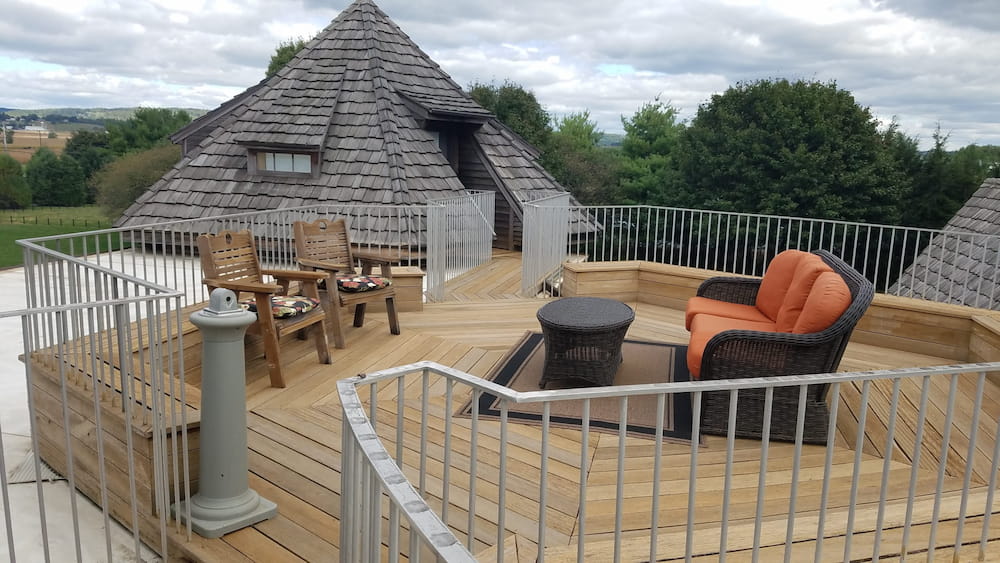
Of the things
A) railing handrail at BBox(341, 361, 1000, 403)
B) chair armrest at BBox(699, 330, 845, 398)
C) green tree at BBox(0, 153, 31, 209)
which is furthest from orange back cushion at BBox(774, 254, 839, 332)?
green tree at BBox(0, 153, 31, 209)

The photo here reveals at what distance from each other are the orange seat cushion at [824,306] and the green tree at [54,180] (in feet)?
175

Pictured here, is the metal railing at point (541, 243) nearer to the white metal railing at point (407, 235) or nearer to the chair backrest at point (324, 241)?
the white metal railing at point (407, 235)

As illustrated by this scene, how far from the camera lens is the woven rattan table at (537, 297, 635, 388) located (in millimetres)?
4773

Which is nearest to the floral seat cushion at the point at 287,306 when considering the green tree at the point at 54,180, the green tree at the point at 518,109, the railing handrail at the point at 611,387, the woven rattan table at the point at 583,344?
the woven rattan table at the point at 583,344

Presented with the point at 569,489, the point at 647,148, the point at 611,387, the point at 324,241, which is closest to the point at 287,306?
the point at 324,241

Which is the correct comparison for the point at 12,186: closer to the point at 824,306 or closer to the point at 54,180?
the point at 54,180

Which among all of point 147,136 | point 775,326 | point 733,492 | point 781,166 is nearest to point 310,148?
point 775,326

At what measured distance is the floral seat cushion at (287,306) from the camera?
4934 millimetres

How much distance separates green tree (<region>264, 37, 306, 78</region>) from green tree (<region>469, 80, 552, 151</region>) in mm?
10697

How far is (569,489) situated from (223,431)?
5.52ft

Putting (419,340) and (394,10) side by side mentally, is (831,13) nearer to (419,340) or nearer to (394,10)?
(394,10)

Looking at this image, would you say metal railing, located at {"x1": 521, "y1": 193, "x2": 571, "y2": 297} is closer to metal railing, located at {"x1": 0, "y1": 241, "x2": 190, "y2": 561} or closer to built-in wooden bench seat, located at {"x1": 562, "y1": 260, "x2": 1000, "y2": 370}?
built-in wooden bench seat, located at {"x1": 562, "y1": 260, "x2": 1000, "y2": 370}

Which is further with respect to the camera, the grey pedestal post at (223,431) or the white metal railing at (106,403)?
the grey pedestal post at (223,431)

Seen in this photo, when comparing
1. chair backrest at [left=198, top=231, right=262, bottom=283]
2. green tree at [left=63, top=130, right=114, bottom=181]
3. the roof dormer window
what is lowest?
chair backrest at [left=198, top=231, right=262, bottom=283]
